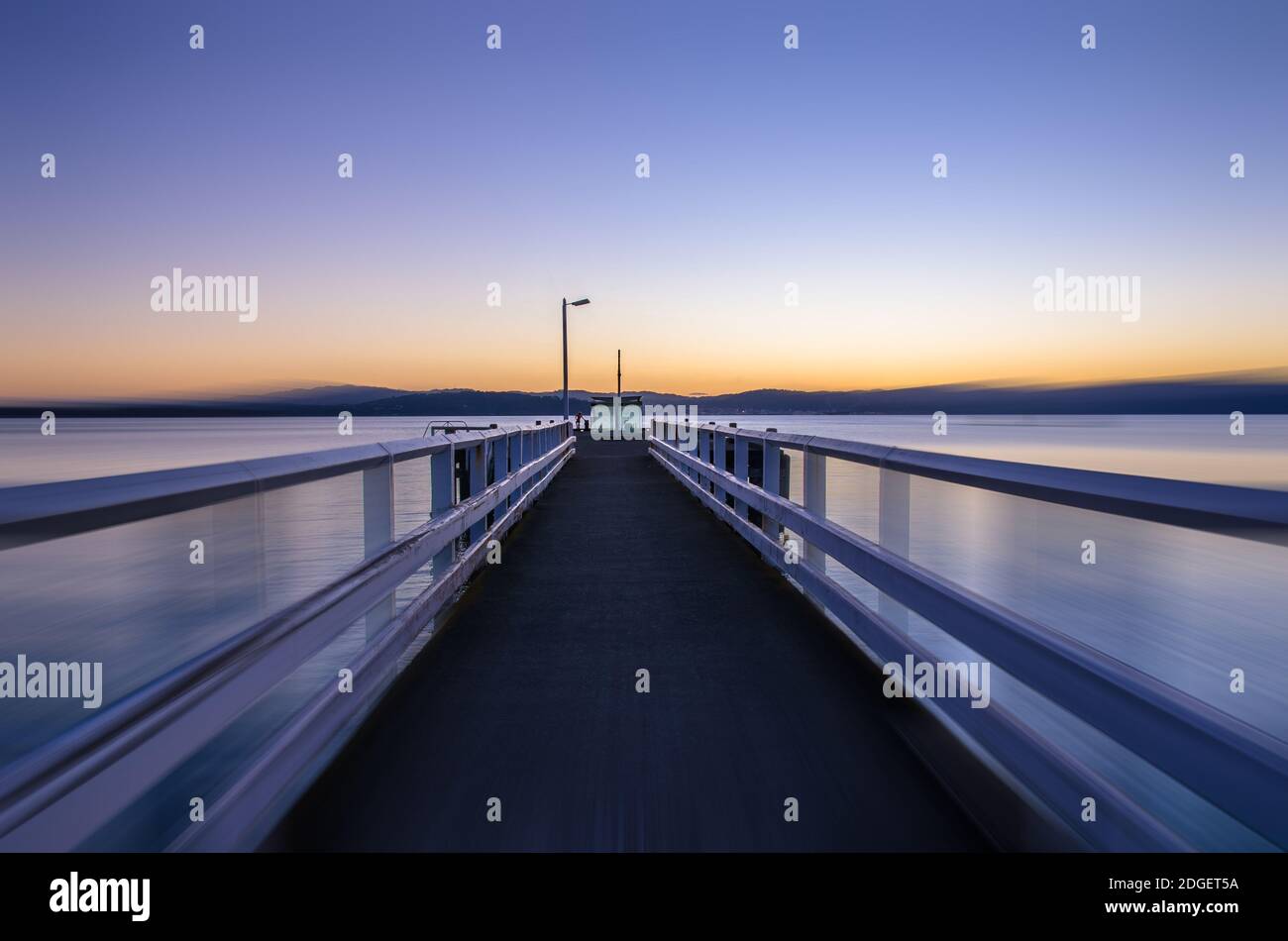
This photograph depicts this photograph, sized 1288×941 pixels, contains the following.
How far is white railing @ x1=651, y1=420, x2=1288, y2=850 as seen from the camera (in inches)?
68.2

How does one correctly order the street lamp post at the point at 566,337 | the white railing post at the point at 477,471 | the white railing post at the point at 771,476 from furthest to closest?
the street lamp post at the point at 566,337, the white railing post at the point at 771,476, the white railing post at the point at 477,471

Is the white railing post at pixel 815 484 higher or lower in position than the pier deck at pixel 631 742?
higher

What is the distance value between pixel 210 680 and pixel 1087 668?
8.14 ft

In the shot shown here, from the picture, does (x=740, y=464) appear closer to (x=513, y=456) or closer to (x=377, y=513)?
(x=513, y=456)

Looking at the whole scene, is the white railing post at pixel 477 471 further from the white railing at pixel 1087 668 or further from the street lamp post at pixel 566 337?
the street lamp post at pixel 566 337

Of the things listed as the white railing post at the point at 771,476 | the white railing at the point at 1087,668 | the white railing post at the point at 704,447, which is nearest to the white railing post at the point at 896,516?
the white railing at the point at 1087,668

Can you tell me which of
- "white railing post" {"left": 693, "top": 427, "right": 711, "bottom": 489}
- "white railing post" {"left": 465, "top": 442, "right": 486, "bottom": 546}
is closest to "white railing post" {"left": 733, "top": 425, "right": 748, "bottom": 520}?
"white railing post" {"left": 693, "top": 427, "right": 711, "bottom": 489}

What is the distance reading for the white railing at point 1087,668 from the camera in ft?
5.69

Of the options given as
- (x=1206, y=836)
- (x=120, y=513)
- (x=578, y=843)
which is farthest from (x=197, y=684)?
(x=1206, y=836)

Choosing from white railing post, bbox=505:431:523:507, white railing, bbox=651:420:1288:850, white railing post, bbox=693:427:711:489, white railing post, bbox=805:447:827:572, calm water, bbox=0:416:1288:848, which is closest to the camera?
white railing, bbox=651:420:1288:850

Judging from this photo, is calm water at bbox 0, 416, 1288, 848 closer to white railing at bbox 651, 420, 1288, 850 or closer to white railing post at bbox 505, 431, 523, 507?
white railing at bbox 651, 420, 1288, 850

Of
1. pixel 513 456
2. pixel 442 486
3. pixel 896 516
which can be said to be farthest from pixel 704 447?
pixel 896 516

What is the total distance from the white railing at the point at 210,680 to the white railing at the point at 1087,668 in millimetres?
2419

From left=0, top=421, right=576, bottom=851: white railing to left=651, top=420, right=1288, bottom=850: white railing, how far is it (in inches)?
95.2
